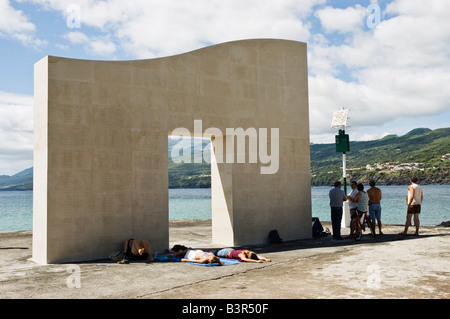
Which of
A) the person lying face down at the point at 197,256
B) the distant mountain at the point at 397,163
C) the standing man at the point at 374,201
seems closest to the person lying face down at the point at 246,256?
the person lying face down at the point at 197,256

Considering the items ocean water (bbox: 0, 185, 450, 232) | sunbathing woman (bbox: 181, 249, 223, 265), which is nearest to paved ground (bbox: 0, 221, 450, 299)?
sunbathing woman (bbox: 181, 249, 223, 265)

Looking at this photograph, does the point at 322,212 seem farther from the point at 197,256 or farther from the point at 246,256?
the point at 197,256

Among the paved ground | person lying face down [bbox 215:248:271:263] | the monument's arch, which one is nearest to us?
the paved ground

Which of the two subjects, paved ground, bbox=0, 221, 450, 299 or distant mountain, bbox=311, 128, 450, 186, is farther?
distant mountain, bbox=311, 128, 450, 186

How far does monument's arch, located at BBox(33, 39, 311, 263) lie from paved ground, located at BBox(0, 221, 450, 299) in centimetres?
119

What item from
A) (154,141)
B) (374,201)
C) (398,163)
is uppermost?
(398,163)

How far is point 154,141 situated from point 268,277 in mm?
4977

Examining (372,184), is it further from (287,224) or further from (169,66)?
(169,66)

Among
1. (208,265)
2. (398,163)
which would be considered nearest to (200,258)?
(208,265)

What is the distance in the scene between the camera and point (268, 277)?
25.1 ft

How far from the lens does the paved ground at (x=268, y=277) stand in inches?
253

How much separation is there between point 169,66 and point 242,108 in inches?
98.7

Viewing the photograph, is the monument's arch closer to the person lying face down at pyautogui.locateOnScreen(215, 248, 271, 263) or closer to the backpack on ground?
the backpack on ground

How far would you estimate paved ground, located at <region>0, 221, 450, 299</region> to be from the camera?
6434mm
